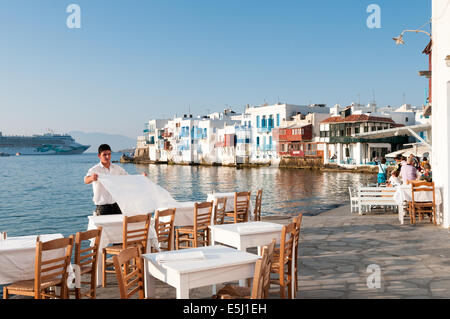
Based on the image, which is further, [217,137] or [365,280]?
[217,137]

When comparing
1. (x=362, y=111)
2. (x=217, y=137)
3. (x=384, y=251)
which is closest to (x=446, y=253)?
(x=384, y=251)

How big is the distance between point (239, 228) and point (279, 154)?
6567 cm

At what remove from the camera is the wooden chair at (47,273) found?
430cm

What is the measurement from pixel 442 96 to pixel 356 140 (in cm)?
5097

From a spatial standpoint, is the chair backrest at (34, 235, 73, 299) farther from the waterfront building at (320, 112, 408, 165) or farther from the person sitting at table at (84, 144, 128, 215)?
the waterfront building at (320, 112, 408, 165)

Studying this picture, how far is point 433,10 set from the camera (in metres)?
10.2

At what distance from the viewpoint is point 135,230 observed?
613 centimetres

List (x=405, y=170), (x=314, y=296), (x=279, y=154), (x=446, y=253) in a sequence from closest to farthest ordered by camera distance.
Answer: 1. (x=314, y=296)
2. (x=446, y=253)
3. (x=405, y=170)
4. (x=279, y=154)

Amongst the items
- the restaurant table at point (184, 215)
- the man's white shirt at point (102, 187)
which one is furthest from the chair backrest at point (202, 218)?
the man's white shirt at point (102, 187)

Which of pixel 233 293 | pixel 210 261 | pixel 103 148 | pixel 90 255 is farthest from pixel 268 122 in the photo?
pixel 210 261

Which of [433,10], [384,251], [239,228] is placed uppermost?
[433,10]

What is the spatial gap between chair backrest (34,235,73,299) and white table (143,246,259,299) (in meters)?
0.87

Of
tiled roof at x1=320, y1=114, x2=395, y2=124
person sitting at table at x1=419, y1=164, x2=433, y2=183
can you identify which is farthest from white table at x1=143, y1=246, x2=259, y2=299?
tiled roof at x1=320, y1=114, x2=395, y2=124
